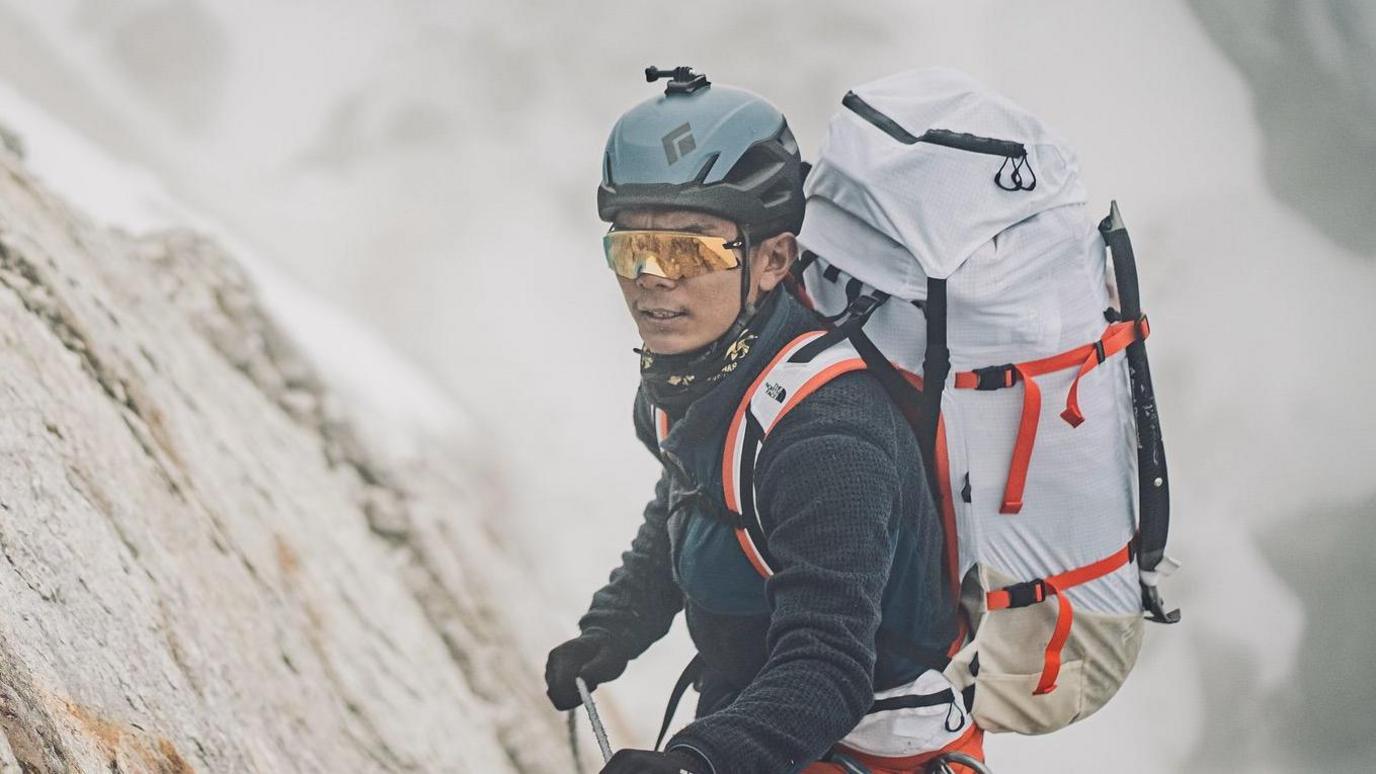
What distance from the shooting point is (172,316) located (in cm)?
739

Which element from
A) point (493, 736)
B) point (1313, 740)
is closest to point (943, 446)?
point (493, 736)

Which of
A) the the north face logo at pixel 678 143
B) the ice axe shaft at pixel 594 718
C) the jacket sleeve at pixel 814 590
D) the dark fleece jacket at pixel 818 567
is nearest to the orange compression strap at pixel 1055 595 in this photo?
the dark fleece jacket at pixel 818 567

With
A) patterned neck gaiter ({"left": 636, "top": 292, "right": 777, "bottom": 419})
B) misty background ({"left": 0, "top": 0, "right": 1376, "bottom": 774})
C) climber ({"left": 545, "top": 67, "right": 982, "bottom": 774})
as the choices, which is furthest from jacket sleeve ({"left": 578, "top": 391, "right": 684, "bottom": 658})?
misty background ({"left": 0, "top": 0, "right": 1376, "bottom": 774})

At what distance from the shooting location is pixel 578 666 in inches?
136

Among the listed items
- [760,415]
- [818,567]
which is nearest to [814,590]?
[818,567]

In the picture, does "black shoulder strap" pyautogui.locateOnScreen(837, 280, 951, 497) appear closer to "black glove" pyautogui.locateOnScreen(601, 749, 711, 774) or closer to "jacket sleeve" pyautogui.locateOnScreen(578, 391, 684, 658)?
"jacket sleeve" pyautogui.locateOnScreen(578, 391, 684, 658)

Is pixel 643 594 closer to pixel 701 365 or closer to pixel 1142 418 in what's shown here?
pixel 701 365

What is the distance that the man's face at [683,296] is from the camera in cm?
288

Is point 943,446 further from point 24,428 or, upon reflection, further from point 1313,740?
point 1313,740

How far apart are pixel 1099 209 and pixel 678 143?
75.9 ft

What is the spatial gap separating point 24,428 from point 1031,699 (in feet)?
10.1

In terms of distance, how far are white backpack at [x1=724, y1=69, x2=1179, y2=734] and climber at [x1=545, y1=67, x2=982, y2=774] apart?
0.40 ft

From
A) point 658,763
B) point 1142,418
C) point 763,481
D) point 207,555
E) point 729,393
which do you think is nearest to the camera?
point 658,763

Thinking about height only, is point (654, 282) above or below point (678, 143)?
below
